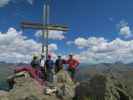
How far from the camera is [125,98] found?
2361 cm

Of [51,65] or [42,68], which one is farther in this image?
[42,68]

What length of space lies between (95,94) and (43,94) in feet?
13.4

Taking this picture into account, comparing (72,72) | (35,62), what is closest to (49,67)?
(35,62)

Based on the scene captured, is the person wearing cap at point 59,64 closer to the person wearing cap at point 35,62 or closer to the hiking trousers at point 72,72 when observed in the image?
the hiking trousers at point 72,72

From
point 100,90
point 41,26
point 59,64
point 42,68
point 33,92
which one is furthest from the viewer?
point 41,26

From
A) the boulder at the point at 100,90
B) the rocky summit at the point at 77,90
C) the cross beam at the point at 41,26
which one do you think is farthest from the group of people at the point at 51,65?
the boulder at the point at 100,90

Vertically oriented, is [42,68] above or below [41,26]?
below

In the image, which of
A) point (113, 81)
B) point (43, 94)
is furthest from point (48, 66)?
point (113, 81)

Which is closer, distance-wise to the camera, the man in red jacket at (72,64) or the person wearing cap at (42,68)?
the person wearing cap at (42,68)

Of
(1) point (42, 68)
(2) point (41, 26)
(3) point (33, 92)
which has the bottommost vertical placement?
(3) point (33, 92)

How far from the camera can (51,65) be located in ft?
95.8

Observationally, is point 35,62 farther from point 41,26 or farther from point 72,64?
point 41,26

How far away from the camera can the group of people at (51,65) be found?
28984mm

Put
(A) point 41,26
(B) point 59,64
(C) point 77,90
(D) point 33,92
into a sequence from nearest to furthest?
(D) point 33,92
(C) point 77,90
(B) point 59,64
(A) point 41,26
